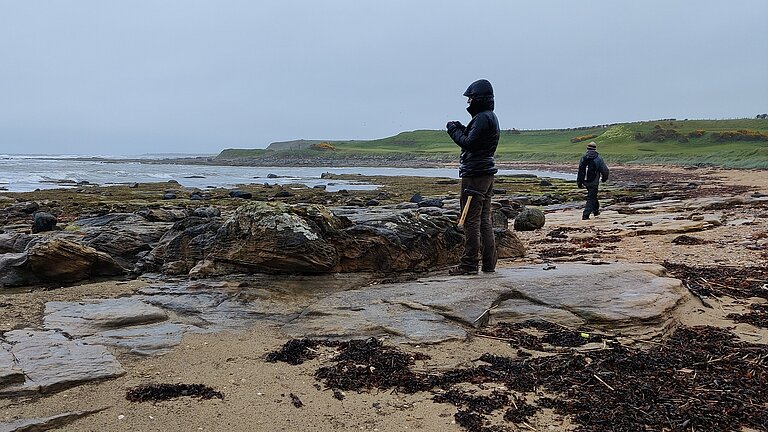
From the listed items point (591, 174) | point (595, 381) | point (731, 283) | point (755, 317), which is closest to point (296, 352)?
point (595, 381)

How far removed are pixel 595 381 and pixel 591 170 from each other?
12.9 meters

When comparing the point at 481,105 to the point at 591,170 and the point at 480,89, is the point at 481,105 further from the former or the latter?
the point at 591,170

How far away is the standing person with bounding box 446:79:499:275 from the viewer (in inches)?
285

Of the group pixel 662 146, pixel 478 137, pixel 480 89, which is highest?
pixel 480 89

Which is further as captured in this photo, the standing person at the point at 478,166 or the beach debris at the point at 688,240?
the beach debris at the point at 688,240

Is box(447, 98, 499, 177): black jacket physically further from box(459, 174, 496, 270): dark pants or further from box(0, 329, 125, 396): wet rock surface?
box(0, 329, 125, 396): wet rock surface

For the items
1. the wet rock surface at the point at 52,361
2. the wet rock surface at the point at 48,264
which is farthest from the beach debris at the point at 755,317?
the wet rock surface at the point at 48,264

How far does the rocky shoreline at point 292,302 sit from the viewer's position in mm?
4188

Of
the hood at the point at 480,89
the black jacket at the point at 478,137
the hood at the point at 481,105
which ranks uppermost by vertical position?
the hood at the point at 480,89

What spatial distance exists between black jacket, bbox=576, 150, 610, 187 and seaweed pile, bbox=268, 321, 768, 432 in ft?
37.4

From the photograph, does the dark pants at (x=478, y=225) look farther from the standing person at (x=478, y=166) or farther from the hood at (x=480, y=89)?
the hood at (x=480, y=89)

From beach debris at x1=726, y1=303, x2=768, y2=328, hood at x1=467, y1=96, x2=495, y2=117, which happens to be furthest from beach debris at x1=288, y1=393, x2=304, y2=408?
beach debris at x1=726, y1=303, x2=768, y2=328

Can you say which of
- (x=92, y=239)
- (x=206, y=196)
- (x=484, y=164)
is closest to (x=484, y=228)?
(x=484, y=164)

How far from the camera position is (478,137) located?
7.21 m
